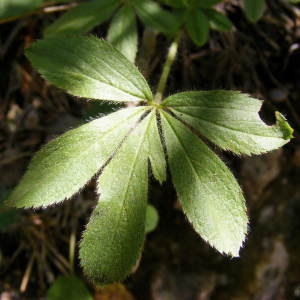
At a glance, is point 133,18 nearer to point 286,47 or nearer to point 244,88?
point 244,88

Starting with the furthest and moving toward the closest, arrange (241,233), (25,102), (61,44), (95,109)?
(25,102), (95,109), (61,44), (241,233)

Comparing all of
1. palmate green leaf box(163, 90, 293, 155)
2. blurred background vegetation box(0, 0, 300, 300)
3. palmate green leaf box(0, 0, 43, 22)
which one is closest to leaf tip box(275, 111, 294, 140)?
palmate green leaf box(163, 90, 293, 155)

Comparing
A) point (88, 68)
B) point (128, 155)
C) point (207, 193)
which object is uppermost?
point (88, 68)

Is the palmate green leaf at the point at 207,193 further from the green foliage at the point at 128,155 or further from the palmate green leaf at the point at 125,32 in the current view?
the palmate green leaf at the point at 125,32

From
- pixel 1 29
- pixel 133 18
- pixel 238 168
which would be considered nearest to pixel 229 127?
pixel 133 18

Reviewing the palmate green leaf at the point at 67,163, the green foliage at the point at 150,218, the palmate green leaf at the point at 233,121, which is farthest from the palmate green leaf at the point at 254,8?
the green foliage at the point at 150,218

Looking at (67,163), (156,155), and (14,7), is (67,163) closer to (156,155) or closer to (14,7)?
(156,155)

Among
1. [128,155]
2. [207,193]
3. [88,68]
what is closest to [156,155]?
[128,155]
